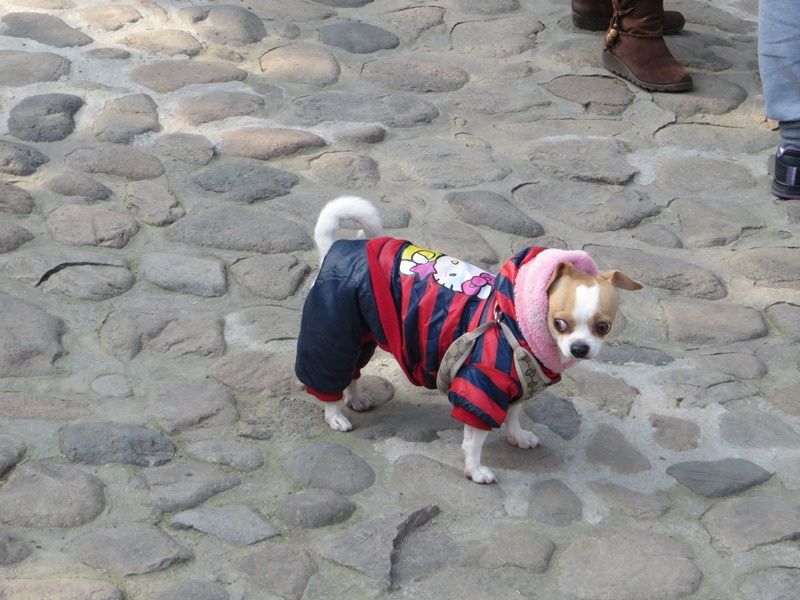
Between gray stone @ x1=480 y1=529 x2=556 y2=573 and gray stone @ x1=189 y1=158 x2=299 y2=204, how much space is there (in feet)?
6.00

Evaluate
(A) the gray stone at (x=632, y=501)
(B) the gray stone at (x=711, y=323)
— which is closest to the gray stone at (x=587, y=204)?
(B) the gray stone at (x=711, y=323)

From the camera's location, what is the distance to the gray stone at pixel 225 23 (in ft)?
16.8

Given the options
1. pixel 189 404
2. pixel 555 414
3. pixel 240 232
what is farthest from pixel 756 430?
pixel 240 232

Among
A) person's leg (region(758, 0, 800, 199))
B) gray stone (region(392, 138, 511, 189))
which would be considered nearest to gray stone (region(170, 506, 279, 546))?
gray stone (region(392, 138, 511, 189))

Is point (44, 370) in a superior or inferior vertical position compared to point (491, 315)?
inferior

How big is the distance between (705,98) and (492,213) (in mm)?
1489

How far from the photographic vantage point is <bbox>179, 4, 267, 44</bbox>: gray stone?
5133mm

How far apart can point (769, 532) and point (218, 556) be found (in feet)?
4.18

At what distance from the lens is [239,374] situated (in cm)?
313

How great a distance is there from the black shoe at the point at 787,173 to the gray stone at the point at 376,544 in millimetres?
2093

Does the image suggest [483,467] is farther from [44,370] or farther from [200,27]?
[200,27]

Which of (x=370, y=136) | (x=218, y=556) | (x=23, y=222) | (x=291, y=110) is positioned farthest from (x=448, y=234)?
(x=218, y=556)

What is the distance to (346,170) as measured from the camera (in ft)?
13.8

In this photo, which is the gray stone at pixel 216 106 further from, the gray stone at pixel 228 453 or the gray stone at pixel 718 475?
the gray stone at pixel 718 475
